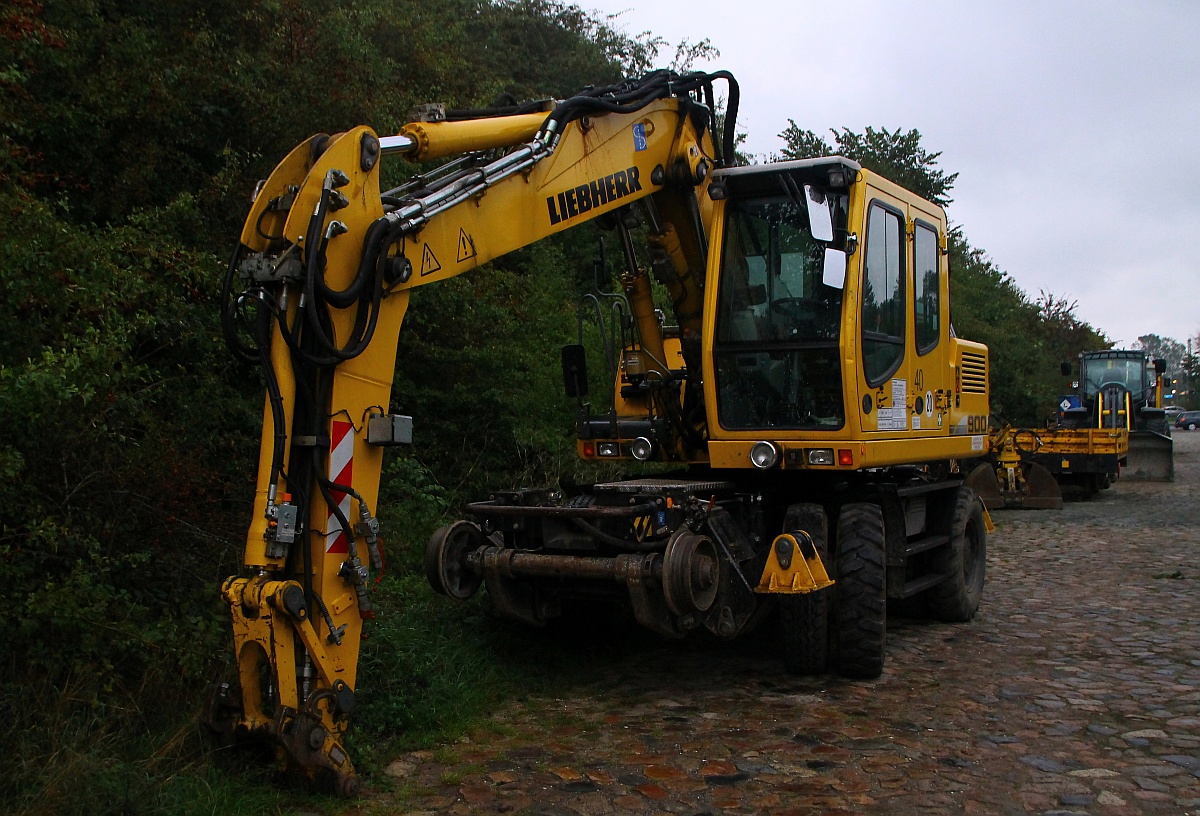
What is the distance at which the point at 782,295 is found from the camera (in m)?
6.98

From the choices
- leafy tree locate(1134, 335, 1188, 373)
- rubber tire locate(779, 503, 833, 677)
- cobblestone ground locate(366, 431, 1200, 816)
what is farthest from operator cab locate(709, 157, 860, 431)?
leafy tree locate(1134, 335, 1188, 373)

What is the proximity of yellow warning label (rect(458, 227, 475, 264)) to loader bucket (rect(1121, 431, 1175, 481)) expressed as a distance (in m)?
21.8

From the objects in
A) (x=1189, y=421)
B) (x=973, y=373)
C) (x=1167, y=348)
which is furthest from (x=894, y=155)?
(x=1167, y=348)

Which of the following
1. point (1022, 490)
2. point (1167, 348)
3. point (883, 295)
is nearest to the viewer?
point (883, 295)

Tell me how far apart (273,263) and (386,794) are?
2.38m

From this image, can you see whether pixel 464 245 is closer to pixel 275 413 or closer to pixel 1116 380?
pixel 275 413

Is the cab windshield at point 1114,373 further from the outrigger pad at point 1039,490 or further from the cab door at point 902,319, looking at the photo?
the cab door at point 902,319

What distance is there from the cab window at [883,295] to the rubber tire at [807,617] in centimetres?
96

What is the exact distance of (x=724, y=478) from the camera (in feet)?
24.6

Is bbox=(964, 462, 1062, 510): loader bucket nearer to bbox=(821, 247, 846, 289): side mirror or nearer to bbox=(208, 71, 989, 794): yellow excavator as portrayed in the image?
bbox=(208, 71, 989, 794): yellow excavator

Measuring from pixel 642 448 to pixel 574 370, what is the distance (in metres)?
0.73

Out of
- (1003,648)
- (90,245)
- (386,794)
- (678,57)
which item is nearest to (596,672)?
(386,794)

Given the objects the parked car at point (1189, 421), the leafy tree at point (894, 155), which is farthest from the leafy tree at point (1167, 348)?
the leafy tree at point (894, 155)

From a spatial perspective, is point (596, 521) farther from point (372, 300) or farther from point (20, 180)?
point (20, 180)
